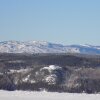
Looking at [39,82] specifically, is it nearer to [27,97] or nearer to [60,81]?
[60,81]

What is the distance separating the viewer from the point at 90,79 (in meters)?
82.4

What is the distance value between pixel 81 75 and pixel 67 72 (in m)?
7.64

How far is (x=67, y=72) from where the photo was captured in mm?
98250

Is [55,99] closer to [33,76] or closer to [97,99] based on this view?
[97,99]

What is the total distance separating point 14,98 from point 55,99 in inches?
161

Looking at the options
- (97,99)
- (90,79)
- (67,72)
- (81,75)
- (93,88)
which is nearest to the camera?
(97,99)

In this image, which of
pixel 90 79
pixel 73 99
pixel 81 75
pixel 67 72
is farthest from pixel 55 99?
pixel 67 72

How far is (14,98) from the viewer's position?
47.8 metres

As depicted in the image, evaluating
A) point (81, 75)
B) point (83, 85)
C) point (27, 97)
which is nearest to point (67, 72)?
point (81, 75)

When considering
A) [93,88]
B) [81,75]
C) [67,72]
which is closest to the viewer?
[93,88]

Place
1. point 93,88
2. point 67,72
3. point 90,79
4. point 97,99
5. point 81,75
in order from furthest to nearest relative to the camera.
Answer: point 67,72 → point 81,75 → point 90,79 → point 93,88 → point 97,99

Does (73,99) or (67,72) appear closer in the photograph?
(73,99)

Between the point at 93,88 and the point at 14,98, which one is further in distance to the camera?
the point at 93,88

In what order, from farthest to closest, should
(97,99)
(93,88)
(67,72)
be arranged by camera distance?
(67,72) → (93,88) → (97,99)
